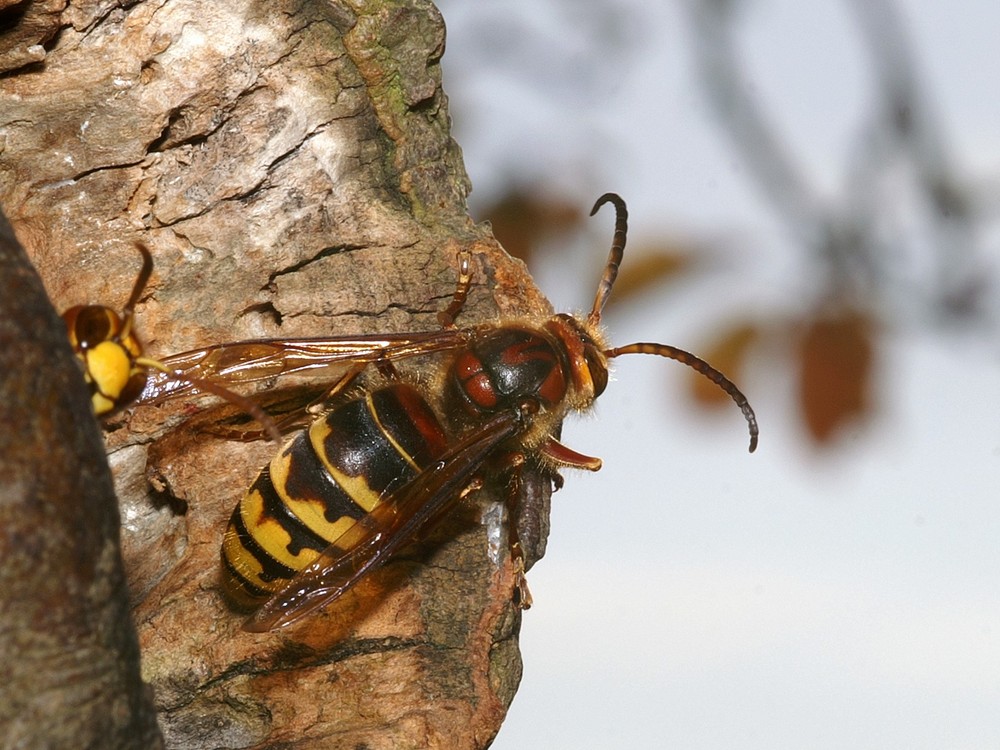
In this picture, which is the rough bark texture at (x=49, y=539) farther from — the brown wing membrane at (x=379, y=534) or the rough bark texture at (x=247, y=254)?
the rough bark texture at (x=247, y=254)

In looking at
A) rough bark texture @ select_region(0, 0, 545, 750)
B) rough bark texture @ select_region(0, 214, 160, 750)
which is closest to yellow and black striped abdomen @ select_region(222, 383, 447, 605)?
rough bark texture @ select_region(0, 0, 545, 750)

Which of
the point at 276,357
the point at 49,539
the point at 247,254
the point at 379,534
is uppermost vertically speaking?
the point at 247,254

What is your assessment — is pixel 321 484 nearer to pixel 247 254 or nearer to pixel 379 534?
pixel 379 534

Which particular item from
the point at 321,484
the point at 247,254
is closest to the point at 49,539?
the point at 321,484

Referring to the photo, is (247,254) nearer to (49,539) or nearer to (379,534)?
(379,534)

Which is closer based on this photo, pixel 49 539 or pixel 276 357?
pixel 49 539

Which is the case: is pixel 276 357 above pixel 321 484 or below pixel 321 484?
above

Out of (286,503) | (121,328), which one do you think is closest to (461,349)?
(286,503)
